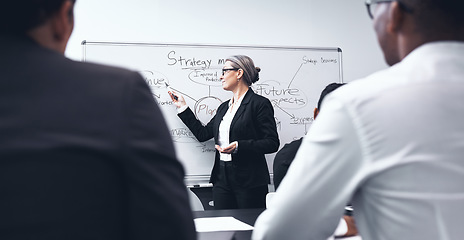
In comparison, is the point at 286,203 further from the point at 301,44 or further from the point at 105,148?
the point at 301,44

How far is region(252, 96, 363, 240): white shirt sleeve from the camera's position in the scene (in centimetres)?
63

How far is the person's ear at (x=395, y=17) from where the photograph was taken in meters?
0.69

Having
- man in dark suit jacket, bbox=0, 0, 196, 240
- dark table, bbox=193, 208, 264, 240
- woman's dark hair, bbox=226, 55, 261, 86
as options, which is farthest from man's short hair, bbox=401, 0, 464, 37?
woman's dark hair, bbox=226, 55, 261, 86

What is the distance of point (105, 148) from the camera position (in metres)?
0.50

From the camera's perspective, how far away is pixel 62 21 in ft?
1.87

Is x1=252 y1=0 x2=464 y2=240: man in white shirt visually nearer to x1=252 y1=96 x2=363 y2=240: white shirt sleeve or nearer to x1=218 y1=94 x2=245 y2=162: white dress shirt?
x1=252 y1=96 x2=363 y2=240: white shirt sleeve

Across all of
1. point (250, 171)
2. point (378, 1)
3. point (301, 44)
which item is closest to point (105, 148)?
point (378, 1)

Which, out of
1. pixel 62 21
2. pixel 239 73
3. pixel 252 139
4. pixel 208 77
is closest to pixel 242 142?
pixel 252 139

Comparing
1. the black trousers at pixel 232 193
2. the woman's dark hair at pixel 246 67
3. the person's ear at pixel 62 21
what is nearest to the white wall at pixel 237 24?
the woman's dark hair at pixel 246 67

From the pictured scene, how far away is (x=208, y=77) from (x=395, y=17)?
8.81 feet

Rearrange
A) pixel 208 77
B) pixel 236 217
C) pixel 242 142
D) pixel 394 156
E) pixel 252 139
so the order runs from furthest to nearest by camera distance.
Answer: pixel 208 77
pixel 252 139
pixel 242 142
pixel 236 217
pixel 394 156

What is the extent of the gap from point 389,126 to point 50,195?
475 millimetres

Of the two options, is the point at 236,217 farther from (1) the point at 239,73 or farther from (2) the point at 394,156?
(1) the point at 239,73

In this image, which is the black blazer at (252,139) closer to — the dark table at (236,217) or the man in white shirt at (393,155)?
the dark table at (236,217)
